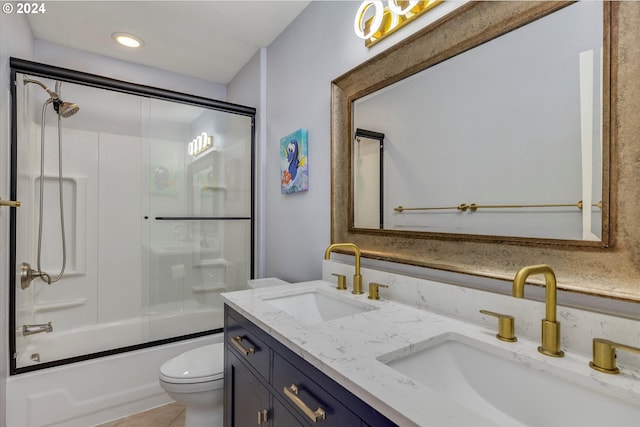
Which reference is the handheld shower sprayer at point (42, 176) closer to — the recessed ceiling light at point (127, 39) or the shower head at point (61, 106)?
the shower head at point (61, 106)

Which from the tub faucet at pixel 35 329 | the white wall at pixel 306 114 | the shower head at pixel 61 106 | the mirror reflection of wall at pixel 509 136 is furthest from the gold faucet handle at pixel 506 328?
the shower head at pixel 61 106

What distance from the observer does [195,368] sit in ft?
5.10

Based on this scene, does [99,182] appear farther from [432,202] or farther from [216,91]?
[432,202]

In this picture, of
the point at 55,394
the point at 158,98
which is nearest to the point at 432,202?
the point at 158,98

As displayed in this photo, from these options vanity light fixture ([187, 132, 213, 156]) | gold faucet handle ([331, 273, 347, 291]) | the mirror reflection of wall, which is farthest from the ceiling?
gold faucet handle ([331, 273, 347, 291])

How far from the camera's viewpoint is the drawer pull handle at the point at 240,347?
1123mm

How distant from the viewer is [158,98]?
2168mm

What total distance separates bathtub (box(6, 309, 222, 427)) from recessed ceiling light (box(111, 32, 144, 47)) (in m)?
1.99

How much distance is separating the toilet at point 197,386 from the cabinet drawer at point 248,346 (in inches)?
11.5

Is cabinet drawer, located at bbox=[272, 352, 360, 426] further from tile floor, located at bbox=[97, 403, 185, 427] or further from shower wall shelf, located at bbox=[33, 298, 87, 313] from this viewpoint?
shower wall shelf, located at bbox=[33, 298, 87, 313]

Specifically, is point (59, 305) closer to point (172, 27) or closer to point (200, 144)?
point (200, 144)

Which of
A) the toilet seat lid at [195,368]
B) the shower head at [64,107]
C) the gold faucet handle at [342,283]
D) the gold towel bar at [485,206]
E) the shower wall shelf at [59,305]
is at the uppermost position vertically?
the shower head at [64,107]

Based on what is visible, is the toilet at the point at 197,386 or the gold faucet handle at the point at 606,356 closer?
the gold faucet handle at the point at 606,356

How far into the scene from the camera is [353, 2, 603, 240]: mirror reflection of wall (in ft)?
2.68
